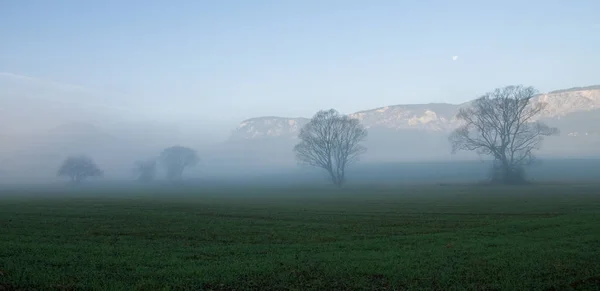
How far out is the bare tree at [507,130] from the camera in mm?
83375

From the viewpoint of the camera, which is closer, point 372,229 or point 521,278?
point 521,278

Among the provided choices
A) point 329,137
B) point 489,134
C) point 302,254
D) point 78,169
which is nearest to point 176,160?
point 78,169

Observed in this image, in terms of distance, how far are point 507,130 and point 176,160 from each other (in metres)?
144

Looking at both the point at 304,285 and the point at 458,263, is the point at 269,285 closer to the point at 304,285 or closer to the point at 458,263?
the point at 304,285

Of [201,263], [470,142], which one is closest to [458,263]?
[201,263]

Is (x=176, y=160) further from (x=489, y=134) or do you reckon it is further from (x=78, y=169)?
(x=489, y=134)

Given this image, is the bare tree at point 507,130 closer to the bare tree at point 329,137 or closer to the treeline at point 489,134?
the treeline at point 489,134

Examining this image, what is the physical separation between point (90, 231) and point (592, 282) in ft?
82.3

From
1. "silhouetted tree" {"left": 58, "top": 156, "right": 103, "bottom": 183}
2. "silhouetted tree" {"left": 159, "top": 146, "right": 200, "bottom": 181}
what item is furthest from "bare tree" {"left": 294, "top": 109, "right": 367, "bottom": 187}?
"silhouetted tree" {"left": 159, "top": 146, "right": 200, "bottom": 181}

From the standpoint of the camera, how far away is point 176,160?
191250mm

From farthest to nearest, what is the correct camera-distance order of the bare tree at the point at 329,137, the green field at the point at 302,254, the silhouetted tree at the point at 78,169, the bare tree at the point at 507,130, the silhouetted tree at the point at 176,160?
the silhouetted tree at the point at 176,160 → the silhouetted tree at the point at 78,169 → the bare tree at the point at 329,137 → the bare tree at the point at 507,130 → the green field at the point at 302,254

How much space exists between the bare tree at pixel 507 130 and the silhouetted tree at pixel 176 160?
130516 millimetres

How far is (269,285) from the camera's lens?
42.0ft

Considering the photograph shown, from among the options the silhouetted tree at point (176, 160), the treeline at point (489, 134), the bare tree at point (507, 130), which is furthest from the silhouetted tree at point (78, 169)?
the bare tree at point (507, 130)
